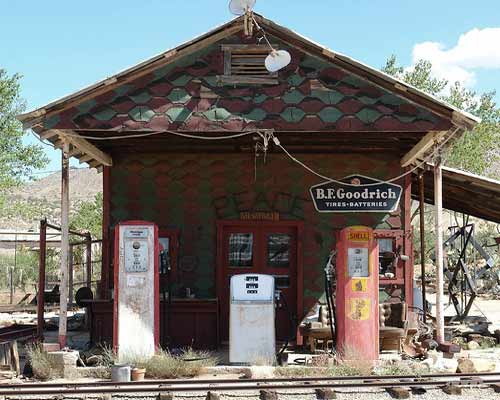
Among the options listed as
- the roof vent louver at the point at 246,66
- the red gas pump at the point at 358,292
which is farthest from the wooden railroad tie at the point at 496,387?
the roof vent louver at the point at 246,66

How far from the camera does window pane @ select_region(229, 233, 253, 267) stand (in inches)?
596

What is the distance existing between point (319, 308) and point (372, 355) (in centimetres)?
240

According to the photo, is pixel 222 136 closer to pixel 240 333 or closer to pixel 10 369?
pixel 240 333

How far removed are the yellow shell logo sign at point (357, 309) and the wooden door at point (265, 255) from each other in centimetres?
300

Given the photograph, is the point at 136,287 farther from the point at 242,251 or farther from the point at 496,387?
the point at 496,387

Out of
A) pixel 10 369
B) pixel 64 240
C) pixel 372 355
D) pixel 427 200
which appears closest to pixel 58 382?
pixel 10 369

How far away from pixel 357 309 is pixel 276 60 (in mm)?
4307

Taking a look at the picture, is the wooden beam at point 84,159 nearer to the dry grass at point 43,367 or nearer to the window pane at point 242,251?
the window pane at point 242,251

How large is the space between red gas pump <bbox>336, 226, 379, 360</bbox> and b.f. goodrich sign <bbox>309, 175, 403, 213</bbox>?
2862mm

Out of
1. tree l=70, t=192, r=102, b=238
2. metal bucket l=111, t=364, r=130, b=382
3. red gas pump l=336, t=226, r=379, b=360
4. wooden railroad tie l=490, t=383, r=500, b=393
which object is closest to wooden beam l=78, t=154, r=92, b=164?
metal bucket l=111, t=364, r=130, b=382

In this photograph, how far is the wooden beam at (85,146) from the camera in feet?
41.4

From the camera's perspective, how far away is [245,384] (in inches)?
419

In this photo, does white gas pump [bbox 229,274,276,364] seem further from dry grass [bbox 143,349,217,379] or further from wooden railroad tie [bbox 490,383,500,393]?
wooden railroad tie [bbox 490,383,500,393]

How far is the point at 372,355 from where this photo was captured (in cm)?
1207
